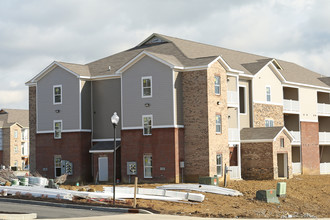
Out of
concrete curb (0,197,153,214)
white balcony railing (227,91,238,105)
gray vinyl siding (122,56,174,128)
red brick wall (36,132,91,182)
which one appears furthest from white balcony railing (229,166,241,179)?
concrete curb (0,197,153,214)

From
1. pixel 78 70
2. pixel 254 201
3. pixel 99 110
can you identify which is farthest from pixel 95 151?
pixel 254 201

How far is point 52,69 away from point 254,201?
23139 millimetres

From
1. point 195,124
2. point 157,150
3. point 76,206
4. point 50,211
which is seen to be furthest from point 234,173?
point 50,211

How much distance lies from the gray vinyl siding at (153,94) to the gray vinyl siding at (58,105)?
15.6ft

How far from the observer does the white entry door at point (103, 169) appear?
4741 centimetres

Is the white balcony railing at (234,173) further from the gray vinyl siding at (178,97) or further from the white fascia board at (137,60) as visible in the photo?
the white fascia board at (137,60)

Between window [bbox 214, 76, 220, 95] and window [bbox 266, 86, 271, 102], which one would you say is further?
window [bbox 266, 86, 271, 102]

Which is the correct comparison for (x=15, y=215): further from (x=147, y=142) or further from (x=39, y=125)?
(x=39, y=125)

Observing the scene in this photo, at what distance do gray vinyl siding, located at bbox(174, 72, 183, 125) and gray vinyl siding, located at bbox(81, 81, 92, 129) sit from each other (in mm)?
8875

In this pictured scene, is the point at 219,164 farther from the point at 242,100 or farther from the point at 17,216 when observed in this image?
the point at 17,216

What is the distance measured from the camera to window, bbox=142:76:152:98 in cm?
4522

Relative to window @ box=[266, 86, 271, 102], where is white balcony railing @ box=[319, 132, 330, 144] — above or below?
below

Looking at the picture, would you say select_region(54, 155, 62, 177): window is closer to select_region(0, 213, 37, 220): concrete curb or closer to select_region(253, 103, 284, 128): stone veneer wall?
select_region(253, 103, 284, 128): stone veneer wall

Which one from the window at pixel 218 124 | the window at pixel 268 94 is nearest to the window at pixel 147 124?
the window at pixel 218 124
